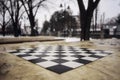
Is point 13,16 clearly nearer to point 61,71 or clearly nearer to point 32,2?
point 32,2

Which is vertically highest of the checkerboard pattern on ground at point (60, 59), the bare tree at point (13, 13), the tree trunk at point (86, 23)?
the bare tree at point (13, 13)

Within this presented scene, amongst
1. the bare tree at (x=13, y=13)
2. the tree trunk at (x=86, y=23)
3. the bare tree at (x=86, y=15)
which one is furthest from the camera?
the bare tree at (x=13, y=13)

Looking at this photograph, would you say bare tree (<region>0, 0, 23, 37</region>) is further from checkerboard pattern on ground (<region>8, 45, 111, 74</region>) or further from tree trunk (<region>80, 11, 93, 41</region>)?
checkerboard pattern on ground (<region>8, 45, 111, 74</region>)

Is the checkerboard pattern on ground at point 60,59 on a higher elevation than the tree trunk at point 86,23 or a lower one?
lower

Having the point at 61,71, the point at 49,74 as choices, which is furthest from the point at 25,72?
the point at 61,71

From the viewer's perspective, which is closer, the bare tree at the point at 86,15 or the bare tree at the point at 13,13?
the bare tree at the point at 86,15

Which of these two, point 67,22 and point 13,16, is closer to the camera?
point 13,16

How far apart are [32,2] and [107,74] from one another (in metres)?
14.8

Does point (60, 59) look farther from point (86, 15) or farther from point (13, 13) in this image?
point (13, 13)

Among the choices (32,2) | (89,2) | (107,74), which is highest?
(32,2)

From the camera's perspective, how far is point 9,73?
155 cm

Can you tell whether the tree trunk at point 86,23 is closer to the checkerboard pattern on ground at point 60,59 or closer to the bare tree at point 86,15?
the bare tree at point 86,15

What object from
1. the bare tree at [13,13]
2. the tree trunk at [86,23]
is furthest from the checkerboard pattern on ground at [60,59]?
the bare tree at [13,13]

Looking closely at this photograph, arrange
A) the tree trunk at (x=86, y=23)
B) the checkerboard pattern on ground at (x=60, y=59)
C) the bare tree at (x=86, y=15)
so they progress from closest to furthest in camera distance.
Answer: the checkerboard pattern on ground at (x=60, y=59), the bare tree at (x=86, y=15), the tree trunk at (x=86, y=23)
